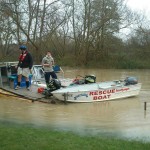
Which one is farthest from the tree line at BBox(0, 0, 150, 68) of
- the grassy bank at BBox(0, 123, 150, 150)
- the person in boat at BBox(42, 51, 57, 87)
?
the grassy bank at BBox(0, 123, 150, 150)

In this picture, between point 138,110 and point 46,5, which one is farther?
point 46,5

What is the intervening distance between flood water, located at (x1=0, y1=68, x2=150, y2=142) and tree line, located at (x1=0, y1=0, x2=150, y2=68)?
26.0 m

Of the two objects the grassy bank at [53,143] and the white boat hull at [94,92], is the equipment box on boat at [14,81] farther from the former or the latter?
the grassy bank at [53,143]

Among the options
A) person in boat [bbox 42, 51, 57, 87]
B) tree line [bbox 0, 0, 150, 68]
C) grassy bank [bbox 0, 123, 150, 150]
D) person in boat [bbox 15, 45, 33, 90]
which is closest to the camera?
grassy bank [bbox 0, 123, 150, 150]

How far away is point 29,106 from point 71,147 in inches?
284

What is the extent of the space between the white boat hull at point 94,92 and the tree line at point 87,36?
79.9 ft

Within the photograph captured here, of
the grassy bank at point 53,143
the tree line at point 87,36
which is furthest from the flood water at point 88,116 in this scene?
the tree line at point 87,36

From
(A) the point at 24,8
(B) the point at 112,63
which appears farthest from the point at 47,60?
(B) the point at 112,63

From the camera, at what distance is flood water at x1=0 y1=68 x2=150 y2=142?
10.5 metres

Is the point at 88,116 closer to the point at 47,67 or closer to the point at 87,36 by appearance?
the point at 47,67

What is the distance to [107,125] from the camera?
11266mm

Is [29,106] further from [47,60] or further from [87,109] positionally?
[47,60]

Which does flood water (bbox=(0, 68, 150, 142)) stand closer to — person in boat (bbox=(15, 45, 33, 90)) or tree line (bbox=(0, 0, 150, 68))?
person in boat (bbox=(15, 45, 33, 90))

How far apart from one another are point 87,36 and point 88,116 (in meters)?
32.6
